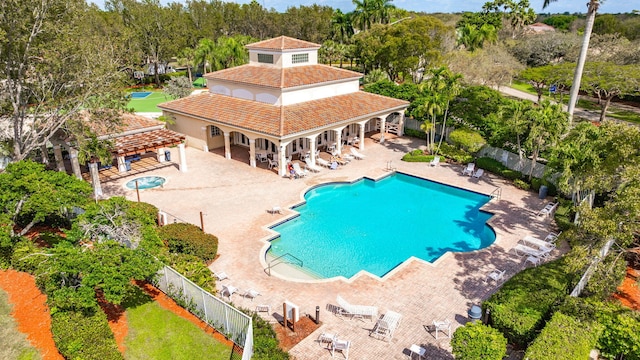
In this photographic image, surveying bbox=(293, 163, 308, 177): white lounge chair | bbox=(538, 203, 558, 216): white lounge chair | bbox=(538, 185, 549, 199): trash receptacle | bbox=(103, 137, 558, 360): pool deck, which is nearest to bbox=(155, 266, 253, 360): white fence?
bbox=(103, 137, 558, 360): pool deck

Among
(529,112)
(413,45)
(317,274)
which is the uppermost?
(413,45)

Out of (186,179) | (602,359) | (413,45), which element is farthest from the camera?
(413,45)

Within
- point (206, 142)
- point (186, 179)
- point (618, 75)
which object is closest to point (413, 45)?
point (618, 75)

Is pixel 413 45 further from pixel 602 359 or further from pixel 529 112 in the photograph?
pixel 602 359

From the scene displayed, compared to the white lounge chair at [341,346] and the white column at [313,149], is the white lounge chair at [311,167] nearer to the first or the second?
the white column at [313,149]

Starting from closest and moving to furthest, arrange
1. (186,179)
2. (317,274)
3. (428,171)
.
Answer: (317,274), (186,179), (428,171)

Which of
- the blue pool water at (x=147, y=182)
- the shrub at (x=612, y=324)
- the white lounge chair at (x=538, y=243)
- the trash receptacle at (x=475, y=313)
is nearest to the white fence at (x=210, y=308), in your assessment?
the trash receptacle at (x=475, y=313)

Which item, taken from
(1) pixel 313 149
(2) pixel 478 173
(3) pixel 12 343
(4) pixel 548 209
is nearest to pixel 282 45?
(1) pixel 313 149
